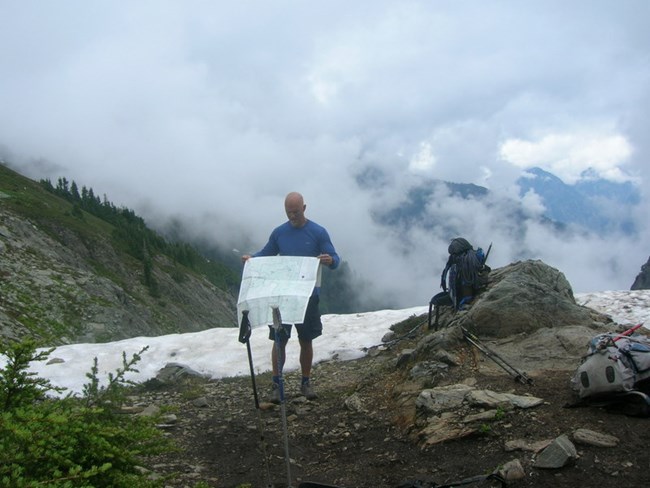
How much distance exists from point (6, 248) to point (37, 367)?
33.0m

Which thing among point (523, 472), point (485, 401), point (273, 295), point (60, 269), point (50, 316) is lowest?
point (523, 472)

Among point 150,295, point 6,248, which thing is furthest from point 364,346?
point 150,295

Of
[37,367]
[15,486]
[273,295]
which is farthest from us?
[37,367]

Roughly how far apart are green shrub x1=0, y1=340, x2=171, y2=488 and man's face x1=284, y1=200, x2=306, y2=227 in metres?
4.65

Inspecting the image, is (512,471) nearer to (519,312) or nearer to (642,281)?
(519,312)

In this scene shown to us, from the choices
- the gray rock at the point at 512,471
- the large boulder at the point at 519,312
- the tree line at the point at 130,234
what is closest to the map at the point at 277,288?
the gray rock at the point at 512,471

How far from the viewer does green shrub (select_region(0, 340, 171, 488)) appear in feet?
9.89

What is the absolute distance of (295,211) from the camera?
845 cm

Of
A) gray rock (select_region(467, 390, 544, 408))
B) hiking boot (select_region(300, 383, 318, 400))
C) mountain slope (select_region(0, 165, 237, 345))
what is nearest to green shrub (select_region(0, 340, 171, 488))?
mountain slope (select_region(0, 165, 237, 345))

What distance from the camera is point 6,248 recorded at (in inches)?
1603

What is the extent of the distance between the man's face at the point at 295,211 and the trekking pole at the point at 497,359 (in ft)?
11.6

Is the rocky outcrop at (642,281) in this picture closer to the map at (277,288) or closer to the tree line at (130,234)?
the map at (277,288)

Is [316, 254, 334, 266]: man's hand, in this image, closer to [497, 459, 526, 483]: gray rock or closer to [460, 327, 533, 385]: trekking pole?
[460, 327, 533, 385]: trekking pole

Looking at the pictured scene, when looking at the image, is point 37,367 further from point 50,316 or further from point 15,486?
point 50,316
